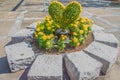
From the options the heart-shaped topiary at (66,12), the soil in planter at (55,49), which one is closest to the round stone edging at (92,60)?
the soil in planter at (55,49)

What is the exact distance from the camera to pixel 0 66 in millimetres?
4824

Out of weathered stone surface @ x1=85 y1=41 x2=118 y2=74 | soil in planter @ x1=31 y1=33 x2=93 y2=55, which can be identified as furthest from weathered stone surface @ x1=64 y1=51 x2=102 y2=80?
soil in planter @ x1=31 y1=33 x2=93 y2=55

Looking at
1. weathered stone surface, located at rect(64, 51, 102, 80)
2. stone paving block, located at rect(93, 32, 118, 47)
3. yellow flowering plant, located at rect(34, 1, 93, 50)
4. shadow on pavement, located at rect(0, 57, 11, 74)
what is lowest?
shadow on pavement, located at rect(0, 57, 11, 74)

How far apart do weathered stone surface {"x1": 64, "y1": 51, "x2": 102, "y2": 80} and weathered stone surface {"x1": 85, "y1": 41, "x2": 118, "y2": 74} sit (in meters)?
0.19

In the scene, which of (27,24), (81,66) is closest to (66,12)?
(81,66)

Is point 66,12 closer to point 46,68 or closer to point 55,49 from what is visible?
point 55,49

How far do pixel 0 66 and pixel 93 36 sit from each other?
8.96 ft

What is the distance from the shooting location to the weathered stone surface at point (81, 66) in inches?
152

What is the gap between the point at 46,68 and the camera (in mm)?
3918

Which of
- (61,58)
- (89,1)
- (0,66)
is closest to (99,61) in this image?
(61,58)

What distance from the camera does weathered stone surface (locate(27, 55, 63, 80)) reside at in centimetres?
372

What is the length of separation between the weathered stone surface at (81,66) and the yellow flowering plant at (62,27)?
0.48 metres

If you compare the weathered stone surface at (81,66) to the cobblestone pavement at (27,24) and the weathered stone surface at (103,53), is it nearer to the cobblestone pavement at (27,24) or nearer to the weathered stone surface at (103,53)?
the weathered stone surface at (103,53)

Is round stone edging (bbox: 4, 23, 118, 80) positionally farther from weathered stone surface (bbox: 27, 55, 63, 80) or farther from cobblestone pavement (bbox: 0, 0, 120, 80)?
cobblestone pavement (bbox: 0, 0, 120, 80)
